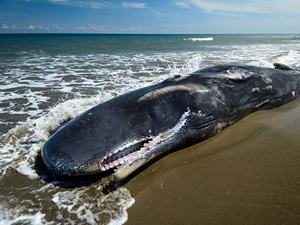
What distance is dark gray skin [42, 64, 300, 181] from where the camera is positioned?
2646mm

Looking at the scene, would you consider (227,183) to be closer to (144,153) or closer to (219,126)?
(144,153)

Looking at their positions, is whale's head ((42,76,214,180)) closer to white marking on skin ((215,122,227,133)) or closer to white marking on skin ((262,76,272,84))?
white marking on skin ((215,122,227,133))

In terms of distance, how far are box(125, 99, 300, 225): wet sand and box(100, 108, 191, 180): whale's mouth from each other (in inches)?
7.8

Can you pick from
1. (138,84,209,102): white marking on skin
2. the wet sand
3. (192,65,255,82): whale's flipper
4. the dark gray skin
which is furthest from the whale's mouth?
(192,65,255,82): whale's flipper

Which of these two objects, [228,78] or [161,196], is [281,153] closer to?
[228,78]

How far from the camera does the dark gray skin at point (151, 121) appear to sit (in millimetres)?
2646

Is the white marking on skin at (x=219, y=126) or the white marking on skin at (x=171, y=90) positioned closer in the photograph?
the white marking on skin at (x=171, y=90)

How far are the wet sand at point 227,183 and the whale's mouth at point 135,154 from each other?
0.65 ft

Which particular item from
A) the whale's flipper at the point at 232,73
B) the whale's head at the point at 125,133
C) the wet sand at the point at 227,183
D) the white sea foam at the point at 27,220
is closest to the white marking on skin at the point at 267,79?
the whale's flipper at the point at 232,73

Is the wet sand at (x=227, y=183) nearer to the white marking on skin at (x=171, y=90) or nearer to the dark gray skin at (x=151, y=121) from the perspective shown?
the dark gray skin at (x=151, y=121)

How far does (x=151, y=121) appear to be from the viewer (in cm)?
312

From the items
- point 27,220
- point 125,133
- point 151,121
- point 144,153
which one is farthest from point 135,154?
point 27,220

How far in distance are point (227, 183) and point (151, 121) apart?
1.28 meters

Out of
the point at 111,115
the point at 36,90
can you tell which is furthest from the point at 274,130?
the point at 36,90
